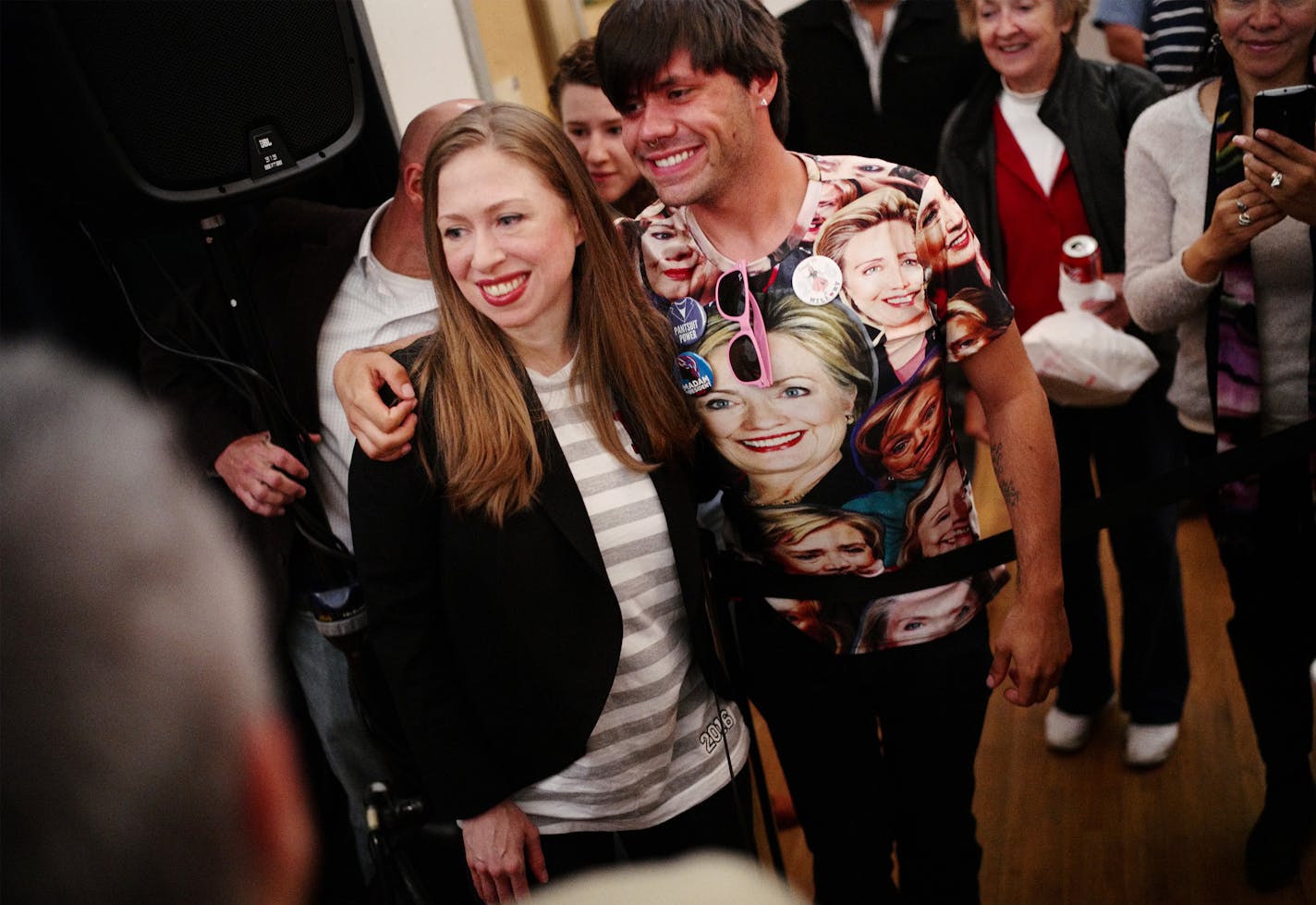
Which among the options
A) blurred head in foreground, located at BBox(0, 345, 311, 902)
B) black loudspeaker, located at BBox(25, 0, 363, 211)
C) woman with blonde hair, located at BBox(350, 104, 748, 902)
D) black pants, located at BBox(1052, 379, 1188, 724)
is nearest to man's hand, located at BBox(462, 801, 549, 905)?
woman with blonde hair, located at BBox(350, 104, 748, 902)

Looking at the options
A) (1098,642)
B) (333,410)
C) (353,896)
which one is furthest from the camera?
(1098,642)

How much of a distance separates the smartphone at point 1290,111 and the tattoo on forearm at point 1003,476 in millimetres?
587

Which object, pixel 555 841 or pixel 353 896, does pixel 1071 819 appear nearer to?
pixel 555 841

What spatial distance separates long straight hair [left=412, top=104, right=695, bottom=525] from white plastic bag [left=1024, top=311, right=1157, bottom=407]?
28.9 inches

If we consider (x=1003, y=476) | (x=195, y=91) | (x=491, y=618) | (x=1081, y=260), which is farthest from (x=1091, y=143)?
(x=195, y=91)

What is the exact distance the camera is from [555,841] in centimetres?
144

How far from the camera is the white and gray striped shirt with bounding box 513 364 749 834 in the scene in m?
1.40

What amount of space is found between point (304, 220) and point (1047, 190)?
1294 mm

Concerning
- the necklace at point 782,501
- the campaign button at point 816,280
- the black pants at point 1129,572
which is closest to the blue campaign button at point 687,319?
the campaign button at point 816,280

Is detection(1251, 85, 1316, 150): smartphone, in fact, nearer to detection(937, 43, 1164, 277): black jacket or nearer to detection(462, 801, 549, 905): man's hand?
detection(937, 43, 1164, 277): black jacket

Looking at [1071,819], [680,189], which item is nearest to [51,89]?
[680,189]

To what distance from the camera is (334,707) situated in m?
2.01

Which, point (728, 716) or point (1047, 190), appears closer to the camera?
point (728, 716)

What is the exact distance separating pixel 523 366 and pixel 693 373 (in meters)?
0.22
